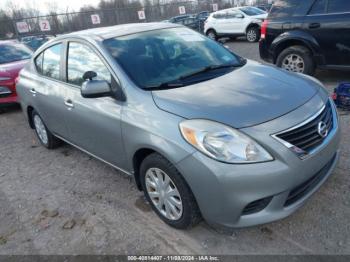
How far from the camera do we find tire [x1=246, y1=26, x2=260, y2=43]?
49.6 ft

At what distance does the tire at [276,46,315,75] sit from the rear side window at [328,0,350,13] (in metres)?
0.80

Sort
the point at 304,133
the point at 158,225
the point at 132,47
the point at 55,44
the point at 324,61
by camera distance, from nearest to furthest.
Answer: the point at 304,133 < the point at 158,225 < the point at 132,47 < the point at 55,44 < the point at 324,61

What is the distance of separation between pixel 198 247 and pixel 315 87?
1.77 m

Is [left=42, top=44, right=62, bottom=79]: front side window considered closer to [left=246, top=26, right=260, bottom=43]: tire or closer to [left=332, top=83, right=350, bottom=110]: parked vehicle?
[left=332, top=83, right=350, bottom=110]: parked vehicle

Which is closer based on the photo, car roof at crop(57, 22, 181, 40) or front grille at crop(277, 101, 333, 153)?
front grille at crop(277, 101, 333, 153)

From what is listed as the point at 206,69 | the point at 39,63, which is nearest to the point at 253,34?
the point at 39,63

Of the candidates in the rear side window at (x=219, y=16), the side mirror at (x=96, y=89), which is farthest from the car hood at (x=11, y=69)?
the rear side window at (x=219, y=16)

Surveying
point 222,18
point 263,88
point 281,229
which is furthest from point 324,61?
point 222,18

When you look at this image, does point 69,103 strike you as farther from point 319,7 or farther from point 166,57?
point 319,7

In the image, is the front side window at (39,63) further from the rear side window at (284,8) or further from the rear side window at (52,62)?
the rear side window at (284,8)

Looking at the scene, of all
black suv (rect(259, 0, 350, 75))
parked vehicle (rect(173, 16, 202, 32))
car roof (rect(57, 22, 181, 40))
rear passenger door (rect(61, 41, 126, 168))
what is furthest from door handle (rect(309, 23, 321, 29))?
parked vehicle (rect(173, 16, 202, 32))

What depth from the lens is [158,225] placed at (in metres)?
2.93

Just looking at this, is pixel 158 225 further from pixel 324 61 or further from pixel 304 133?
pixel 324 61

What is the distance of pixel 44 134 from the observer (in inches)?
190
